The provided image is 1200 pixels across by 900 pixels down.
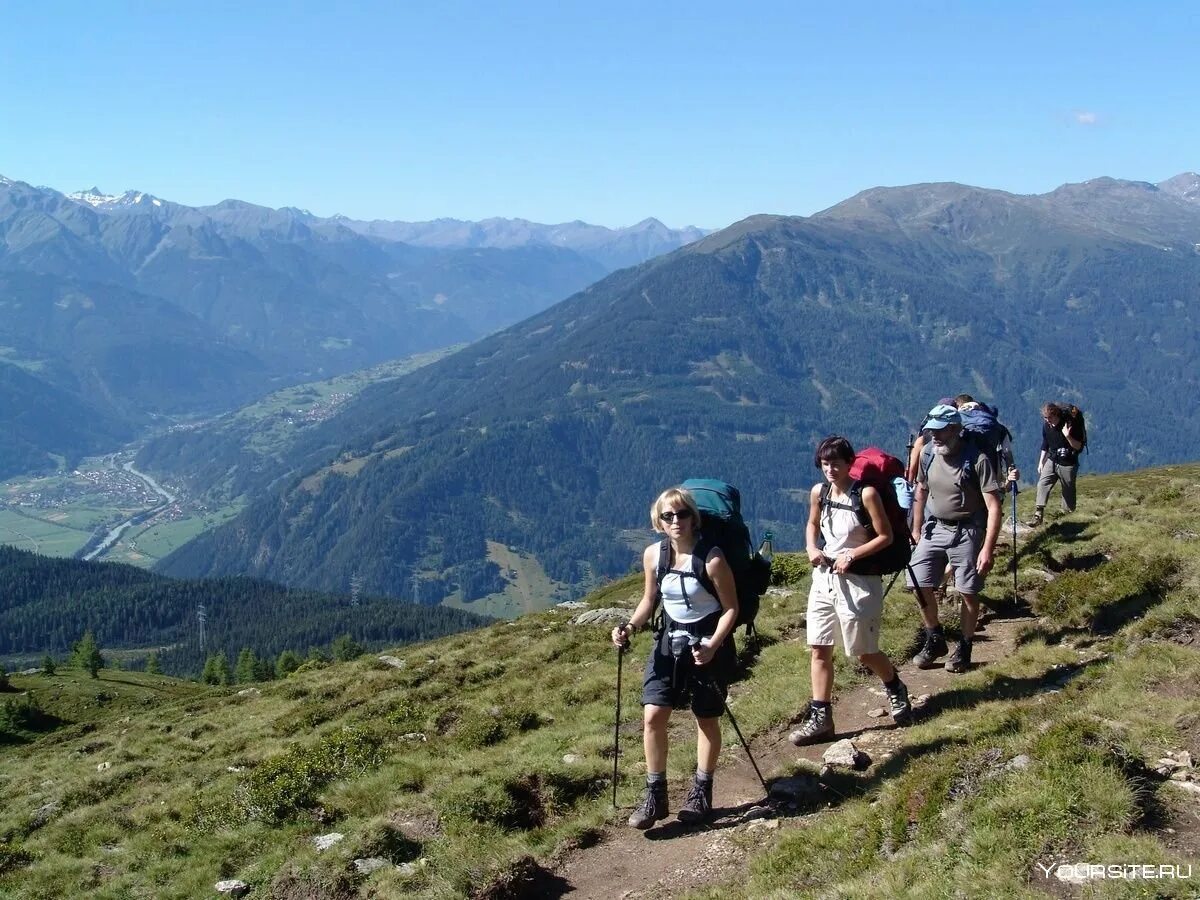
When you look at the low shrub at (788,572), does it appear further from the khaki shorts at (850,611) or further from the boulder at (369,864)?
the boulder at (369,864)

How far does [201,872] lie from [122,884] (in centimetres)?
127

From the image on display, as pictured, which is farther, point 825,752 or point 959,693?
point 959,693

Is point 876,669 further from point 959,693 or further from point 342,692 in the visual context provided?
point 342,692

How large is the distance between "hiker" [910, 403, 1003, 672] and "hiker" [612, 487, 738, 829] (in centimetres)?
431

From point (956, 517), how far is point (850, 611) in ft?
9.91

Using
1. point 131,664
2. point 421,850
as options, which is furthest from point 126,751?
point 131,664

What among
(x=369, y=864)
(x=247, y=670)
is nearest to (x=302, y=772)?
(x=369, y=864)

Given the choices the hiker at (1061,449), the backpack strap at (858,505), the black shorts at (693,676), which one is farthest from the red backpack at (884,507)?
the hiker at (1061,449)

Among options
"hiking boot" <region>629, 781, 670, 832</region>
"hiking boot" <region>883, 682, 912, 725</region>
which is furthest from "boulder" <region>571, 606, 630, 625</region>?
"hiking boot" <region>629, 781, 670, 832</region>

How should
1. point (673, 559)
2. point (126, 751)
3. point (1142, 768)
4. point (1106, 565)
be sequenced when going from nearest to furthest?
point (1142, 768) → point (673, 559) → point (1106, 565) → point (126, 751)

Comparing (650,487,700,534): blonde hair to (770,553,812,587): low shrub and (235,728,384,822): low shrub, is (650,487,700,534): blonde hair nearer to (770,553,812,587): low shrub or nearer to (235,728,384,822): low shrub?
(235,728,384,822): low shrub

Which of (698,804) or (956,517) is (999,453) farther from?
(698,804)

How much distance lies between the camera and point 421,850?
1000 centimetres

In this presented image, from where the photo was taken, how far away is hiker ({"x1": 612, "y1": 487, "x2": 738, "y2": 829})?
8.60 meters
